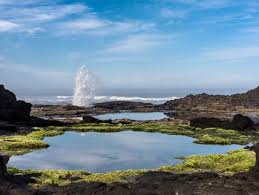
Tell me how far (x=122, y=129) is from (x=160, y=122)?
9321 millimetres

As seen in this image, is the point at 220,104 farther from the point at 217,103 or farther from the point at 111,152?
the point at 111,152

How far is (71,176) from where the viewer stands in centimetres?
3070

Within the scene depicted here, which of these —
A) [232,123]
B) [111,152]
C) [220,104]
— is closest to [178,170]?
[111,152]

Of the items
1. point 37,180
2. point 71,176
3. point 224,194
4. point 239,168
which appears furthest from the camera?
point 239,168

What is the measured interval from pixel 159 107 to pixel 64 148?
232 ft

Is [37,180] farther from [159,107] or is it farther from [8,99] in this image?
[159,107]

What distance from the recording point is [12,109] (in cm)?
6881

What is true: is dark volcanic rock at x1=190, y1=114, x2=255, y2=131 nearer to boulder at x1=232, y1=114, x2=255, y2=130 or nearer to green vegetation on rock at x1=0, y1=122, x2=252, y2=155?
boulder at x1=232, y1=114, x2=255, y2=130

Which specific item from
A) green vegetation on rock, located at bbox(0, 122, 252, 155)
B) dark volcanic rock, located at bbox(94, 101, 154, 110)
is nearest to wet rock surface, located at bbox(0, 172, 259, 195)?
green vegetation on rock, located at bbox(0, 122, 252, 155)

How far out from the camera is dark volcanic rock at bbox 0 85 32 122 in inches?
2675

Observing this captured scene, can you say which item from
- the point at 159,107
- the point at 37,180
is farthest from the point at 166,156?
the point at 159,107

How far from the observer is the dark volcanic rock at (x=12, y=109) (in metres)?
67.9

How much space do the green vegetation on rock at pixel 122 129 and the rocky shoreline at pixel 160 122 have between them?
2.79 meters

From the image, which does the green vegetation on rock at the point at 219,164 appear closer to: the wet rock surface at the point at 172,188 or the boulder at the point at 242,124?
the wet rock surface at the point at 172,188
